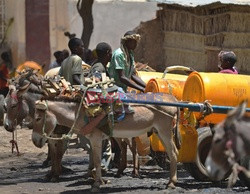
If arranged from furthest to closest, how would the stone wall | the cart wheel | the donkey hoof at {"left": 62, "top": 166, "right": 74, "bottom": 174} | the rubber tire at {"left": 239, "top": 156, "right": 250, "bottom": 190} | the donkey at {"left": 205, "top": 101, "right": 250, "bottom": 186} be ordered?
the stone wall
the cart wheel
the donkey hoof at {"left": 62, "top": 166, "right": 74, "bottom": 174}
the rubber tire at {"left": 239, "top": 156, "right": 250, "bottom": 190}
the donkey at {"left": 205, "top": 101, "right": 250, "bottom": 186}

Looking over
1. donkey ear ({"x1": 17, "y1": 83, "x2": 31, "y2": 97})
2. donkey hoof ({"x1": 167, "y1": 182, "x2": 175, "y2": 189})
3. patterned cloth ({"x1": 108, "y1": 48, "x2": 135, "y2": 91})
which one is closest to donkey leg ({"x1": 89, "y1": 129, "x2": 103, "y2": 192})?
donkey hoof ({"x1": 167, "y1": 182, "x2": 175, "y2": 189})

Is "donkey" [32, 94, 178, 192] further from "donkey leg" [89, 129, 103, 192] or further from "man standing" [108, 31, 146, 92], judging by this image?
"man standing" [108, 31, 146, 92]

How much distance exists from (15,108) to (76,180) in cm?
137

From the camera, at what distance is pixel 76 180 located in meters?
13.0

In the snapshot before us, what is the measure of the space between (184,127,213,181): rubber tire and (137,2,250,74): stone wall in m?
5.32

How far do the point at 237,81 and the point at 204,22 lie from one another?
7.24m

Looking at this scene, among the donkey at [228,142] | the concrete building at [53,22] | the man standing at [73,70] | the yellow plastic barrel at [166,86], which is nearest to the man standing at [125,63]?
the yellow plastic barrel at [166,86]

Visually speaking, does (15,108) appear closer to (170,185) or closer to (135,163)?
(135,163)

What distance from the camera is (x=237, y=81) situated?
12.0 metres

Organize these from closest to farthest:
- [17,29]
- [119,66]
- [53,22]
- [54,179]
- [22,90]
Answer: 1. [119,66]
2. [54,179]
3. [22,90]
4. [17,29]
5. [53,22]

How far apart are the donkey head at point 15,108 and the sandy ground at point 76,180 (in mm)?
856

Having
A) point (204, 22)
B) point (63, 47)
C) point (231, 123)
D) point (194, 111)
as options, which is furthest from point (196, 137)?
point (63, 47)

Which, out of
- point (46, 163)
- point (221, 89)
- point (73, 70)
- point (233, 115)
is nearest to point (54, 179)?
point (73, 70)

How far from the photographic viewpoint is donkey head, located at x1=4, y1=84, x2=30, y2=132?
1305cm
